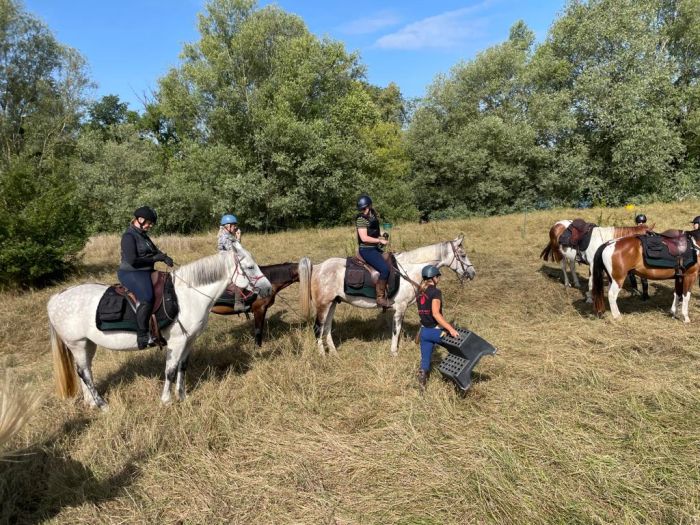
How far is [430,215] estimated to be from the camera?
1105 inches

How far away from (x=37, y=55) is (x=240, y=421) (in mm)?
29346

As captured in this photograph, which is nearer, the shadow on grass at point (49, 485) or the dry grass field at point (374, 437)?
the dry grass field at point (374, 437)

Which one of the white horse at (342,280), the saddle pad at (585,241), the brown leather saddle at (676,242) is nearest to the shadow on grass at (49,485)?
the white horse at (342,280)

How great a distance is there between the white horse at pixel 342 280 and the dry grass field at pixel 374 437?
47 centimetres

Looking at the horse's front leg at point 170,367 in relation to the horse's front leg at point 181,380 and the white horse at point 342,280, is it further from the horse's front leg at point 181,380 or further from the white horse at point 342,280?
the white horse at point 342,280

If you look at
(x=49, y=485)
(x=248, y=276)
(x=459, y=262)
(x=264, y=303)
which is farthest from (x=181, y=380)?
(x=459, y=262)

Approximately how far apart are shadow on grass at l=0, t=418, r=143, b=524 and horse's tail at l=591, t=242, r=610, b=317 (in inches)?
310

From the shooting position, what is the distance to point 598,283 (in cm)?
780

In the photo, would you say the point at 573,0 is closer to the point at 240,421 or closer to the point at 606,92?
the point at 606,92

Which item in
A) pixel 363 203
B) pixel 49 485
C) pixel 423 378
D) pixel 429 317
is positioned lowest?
pixel 423 378

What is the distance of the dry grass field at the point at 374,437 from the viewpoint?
3.20 m

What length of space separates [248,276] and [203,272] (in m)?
0.55

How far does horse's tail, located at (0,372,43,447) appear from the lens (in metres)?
2.60

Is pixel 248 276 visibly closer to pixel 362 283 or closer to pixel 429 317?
pixel 362 283
